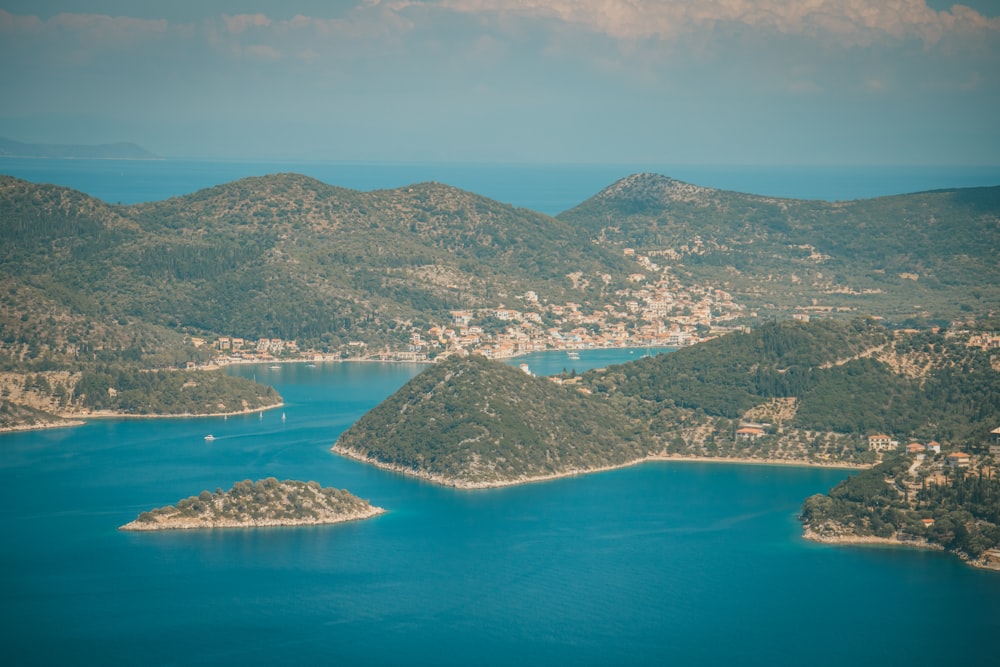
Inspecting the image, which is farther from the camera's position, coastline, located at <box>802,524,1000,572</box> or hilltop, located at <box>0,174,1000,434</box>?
hilltop, located at <box>0,174,1000,434</box>

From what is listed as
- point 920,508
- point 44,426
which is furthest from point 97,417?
point 920,508

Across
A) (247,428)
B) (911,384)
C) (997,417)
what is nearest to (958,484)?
(997,417)

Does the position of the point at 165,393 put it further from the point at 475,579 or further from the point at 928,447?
the point at 928,447

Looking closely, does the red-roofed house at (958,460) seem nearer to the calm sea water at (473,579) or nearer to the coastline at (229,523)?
the calm sea water at (473,579)

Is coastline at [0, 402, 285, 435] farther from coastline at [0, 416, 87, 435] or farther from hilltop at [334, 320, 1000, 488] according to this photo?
hilltop at [334, 320, 1000, 488]

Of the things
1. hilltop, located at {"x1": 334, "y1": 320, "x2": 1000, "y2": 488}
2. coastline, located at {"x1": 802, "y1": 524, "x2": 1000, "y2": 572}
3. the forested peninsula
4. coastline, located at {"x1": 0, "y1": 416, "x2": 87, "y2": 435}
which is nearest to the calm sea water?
coastline, located at {"x1": 802, "y1": 524, "x2": 1000, "y2": 572}

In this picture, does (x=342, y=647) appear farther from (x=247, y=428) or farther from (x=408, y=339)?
(x=408, y=339)

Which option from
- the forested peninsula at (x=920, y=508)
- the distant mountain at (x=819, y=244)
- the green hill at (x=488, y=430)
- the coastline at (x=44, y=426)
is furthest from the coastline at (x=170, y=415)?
the distant mountain at (x=819, y=244)
